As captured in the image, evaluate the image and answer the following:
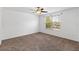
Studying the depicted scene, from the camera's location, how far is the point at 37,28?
164 centimetres

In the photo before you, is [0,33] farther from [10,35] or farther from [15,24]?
[15,24]

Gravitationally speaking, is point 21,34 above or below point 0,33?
below

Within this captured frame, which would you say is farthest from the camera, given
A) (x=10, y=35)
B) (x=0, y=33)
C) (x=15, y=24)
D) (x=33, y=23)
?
(x=33, y=23)

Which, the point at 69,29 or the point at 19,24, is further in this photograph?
the point at 69,29

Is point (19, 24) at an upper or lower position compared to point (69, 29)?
upper
